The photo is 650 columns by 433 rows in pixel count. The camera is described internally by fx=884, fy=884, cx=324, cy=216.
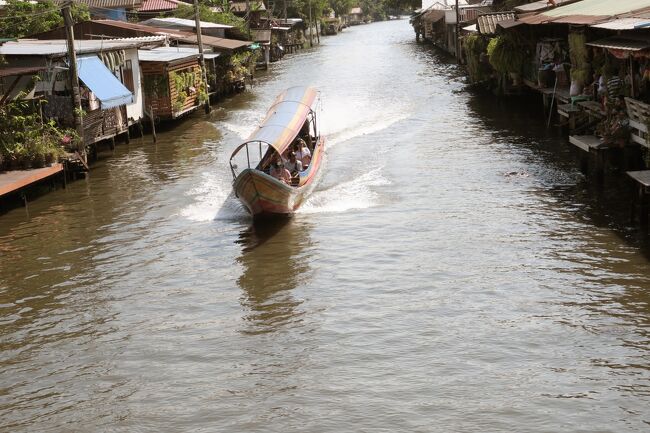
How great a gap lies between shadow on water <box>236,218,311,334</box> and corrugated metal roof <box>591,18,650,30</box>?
8.06 meters

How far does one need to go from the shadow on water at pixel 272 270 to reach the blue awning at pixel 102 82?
8844 millimetres

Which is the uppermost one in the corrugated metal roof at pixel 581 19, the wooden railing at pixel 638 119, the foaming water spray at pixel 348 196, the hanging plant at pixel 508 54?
the corrugated metal roof at pixel 581 19

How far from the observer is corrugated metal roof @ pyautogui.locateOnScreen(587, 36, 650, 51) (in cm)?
1847

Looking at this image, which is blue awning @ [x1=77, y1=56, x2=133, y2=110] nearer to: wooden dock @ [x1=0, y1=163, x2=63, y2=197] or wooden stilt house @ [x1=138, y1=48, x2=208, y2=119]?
wooden dock @ [x1=0, y1=163, x2=63, y2=197]

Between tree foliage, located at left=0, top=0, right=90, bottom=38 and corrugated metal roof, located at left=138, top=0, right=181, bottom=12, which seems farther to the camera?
corrugated metal roof, located at left=138, top=0, right=181, bottom=12

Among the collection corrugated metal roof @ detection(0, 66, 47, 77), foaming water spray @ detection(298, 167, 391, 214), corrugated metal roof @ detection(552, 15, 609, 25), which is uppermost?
corrugated metal roof @ detection(552, 15, 609, 25)

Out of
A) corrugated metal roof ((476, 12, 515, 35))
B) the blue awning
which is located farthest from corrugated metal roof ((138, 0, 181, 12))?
the blue awning

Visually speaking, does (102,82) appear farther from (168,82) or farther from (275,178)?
(275,178)

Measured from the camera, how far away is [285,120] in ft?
76.4

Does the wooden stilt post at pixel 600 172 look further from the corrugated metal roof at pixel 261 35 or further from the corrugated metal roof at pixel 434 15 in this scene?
the corrugated metal roof at pixel 434 15

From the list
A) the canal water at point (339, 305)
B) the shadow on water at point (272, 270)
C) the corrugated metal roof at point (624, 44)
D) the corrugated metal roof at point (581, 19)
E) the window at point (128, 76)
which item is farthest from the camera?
the window at point (128, 76)

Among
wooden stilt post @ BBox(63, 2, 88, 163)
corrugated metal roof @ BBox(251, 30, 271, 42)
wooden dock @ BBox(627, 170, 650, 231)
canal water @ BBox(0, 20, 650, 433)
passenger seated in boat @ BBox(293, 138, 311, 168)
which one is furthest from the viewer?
corrugated metal roof @ BBox(251, 30, 271, 42)

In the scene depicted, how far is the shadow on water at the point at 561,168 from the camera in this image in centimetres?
1875

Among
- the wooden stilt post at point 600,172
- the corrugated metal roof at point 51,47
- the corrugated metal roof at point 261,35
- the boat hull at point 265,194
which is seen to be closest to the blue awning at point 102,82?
the corrugated metal roof at point 51,47
